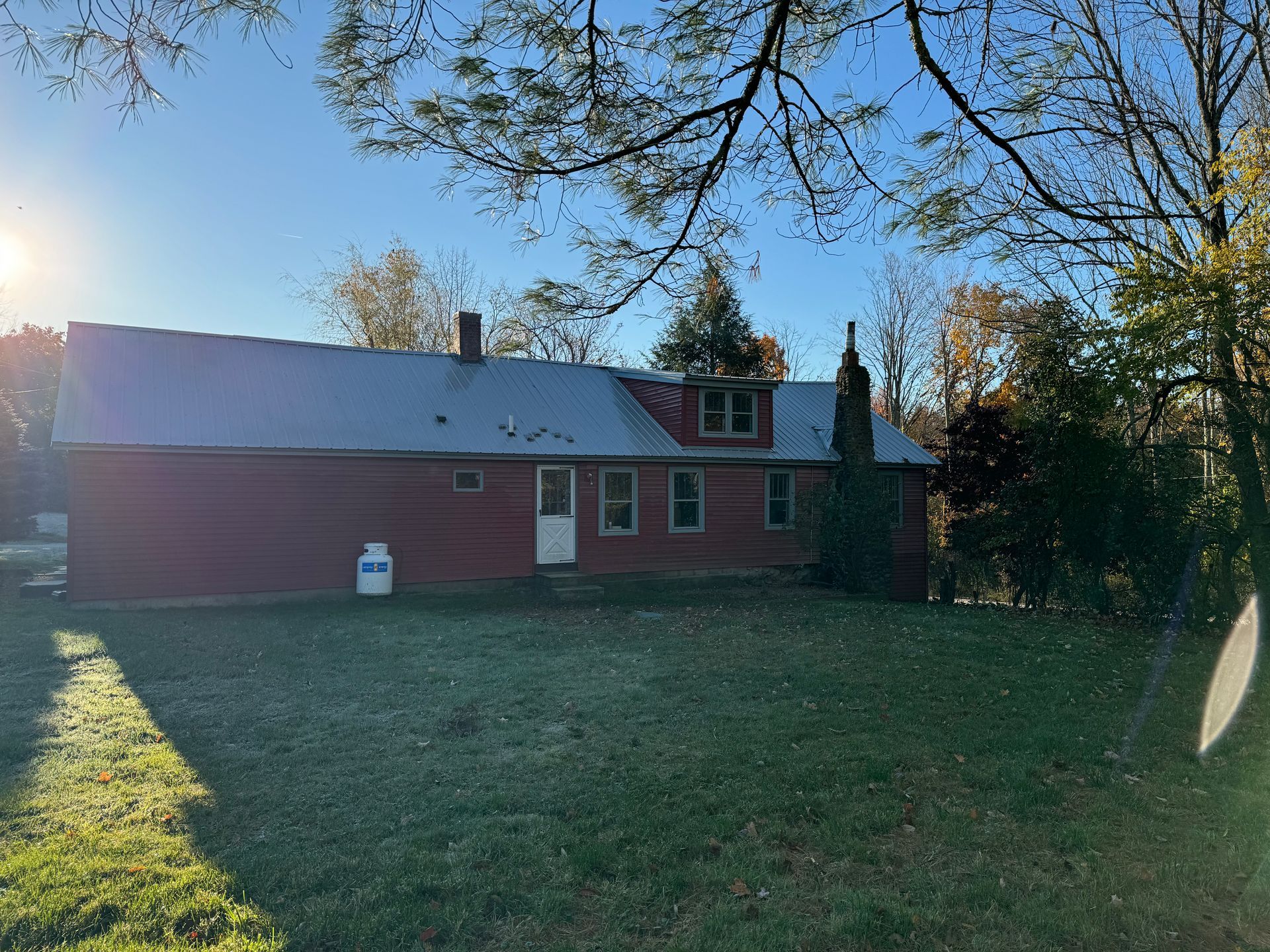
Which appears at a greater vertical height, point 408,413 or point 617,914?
point 408,413

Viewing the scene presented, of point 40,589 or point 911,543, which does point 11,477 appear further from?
point 911,543

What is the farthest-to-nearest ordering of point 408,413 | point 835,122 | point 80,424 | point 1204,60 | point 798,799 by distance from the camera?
1. point 408,413
2. point 80,424
3. point 1204,60
4. point 835,122
5. point 798,799

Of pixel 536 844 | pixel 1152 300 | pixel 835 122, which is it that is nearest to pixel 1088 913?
pixel 536 844

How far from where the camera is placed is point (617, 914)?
338 cm

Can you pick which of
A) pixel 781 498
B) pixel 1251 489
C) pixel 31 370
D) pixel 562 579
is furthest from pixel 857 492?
pixel 31 370

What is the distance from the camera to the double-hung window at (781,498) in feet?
59.4

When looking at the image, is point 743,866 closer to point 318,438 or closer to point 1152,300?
point 1152,300

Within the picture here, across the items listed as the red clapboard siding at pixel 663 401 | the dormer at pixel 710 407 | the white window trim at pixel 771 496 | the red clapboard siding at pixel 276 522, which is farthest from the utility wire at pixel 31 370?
the white window trim at pixel 771 496

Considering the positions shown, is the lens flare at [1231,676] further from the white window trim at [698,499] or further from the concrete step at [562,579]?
the concrete step at [562,579]

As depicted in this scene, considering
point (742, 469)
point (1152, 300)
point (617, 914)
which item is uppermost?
point (1152, 300)

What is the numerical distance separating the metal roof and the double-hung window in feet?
1.84

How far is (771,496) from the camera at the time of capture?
1812 cm

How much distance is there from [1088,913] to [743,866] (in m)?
1.53

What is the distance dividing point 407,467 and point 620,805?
35.6ft
